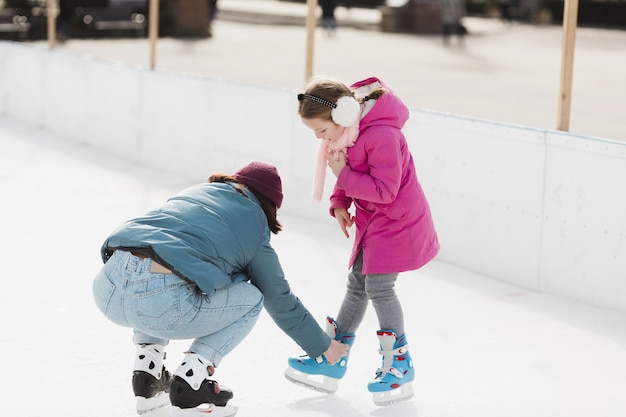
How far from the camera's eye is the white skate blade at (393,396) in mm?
3904

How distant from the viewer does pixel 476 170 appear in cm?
598

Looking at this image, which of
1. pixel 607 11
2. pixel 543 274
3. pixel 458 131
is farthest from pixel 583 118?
pixel 607 11

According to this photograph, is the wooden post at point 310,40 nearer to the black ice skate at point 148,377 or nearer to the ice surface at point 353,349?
the ice surface at point 353,349

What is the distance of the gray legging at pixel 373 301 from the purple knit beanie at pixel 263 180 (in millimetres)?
529

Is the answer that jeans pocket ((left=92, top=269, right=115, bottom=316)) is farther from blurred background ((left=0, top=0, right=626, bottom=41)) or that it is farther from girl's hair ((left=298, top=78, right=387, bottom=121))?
blurred background ((left=0, top=0, right=626, bottom=41))

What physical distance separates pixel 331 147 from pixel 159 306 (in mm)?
910

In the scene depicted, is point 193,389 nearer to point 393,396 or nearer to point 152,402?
point 152,402

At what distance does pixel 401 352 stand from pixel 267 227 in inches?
30.0

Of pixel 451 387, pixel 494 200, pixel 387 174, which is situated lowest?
pixel 451 387

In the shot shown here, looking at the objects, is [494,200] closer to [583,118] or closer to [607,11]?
[583,118]

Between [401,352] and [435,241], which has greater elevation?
[435,241]

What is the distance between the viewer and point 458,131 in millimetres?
6109

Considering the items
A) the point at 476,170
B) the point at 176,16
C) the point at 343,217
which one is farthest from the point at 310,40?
the point at 176,16

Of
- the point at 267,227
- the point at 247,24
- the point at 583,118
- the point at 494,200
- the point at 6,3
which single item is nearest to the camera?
the point at 267,227
